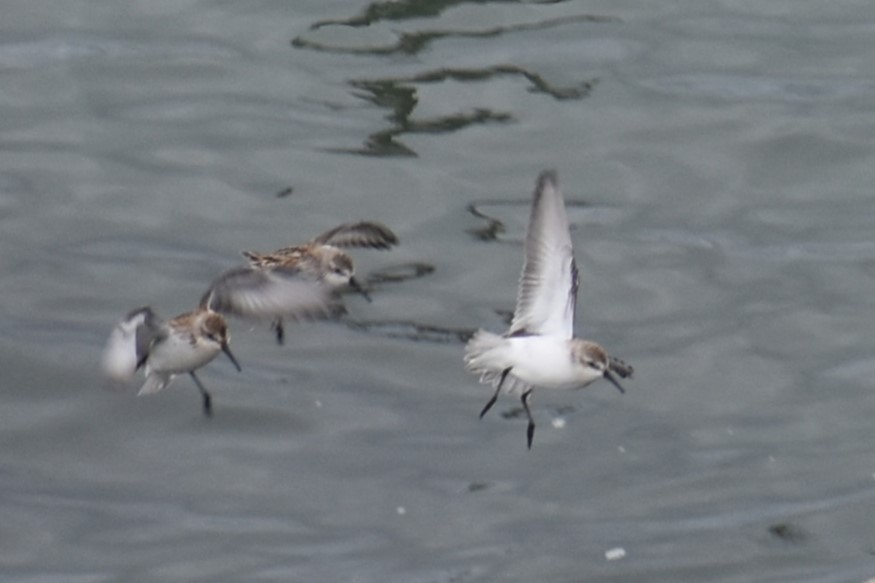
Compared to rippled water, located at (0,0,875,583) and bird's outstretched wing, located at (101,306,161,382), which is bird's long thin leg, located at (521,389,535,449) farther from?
bird's outstretched wing, located at (101,306,161,382)

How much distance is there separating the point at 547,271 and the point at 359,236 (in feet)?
7.09

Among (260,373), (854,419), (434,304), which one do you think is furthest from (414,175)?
(854,419)

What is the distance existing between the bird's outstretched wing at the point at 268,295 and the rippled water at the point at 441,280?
137 centimetres

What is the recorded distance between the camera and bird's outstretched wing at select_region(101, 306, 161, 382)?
10273mm

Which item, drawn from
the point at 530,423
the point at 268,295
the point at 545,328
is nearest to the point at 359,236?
the point at 530,423

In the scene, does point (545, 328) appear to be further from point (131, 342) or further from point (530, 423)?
point (131, 342)

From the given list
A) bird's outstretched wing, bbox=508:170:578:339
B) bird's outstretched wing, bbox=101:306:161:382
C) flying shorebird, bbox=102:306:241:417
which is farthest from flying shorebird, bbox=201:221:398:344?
bird's outstretched wing, bbox=508:170:578:339

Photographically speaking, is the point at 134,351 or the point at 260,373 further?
the point at 260,373

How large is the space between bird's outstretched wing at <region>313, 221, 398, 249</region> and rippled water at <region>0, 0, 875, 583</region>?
3.97 feet

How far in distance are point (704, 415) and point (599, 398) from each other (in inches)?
25.5

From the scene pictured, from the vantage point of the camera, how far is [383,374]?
1292 centimetres

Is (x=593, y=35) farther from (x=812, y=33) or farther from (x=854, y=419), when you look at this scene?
(x=854, y=419)

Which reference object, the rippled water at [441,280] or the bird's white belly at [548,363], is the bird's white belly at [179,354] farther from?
the bird's white belly at [548,363]

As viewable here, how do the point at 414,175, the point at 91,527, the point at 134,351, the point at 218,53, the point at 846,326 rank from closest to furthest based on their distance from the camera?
the point at 134,351 → the point at 91,527 → the point at 846,326 → the point at 414,175 → the point at 218,53
